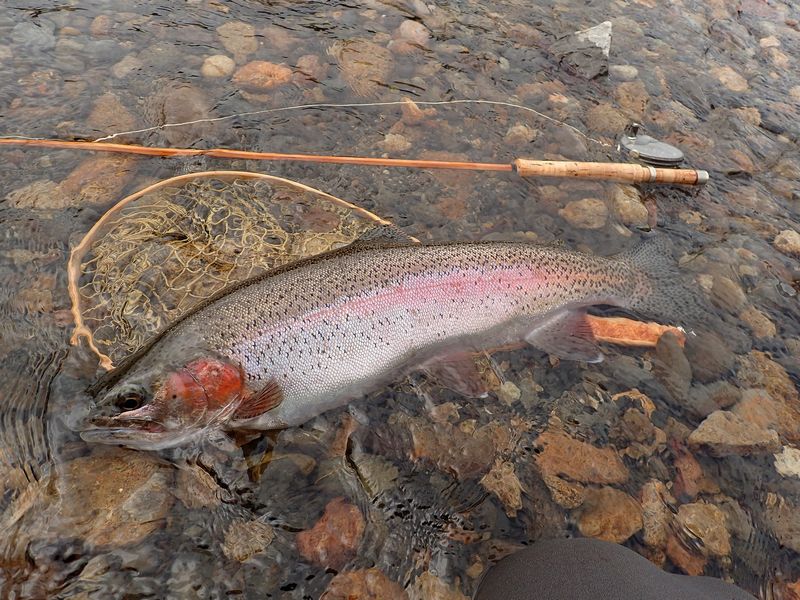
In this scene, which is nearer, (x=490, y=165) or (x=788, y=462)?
(x=788, y=462)

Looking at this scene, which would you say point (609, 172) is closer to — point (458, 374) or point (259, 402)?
point (458, 374)

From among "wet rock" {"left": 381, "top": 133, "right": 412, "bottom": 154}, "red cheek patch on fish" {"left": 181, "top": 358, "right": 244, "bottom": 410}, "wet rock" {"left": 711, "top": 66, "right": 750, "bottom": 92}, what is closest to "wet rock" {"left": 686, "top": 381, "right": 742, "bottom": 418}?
"red cheek patch on fish" {"left": 181, "top": 358, "right": 244, "bottom": 410}

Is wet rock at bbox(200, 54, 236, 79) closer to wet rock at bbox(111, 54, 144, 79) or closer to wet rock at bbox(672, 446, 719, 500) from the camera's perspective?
wet rock at bbox(111, 54, 144, 79)

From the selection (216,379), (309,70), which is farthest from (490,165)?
(216,379)

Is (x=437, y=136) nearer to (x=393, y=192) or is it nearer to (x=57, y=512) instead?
(x=393, y=192)

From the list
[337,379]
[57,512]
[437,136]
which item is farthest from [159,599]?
[437,136]

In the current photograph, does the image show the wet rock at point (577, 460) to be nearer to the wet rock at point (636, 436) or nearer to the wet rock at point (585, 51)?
the wet rock at point (636, 436)
